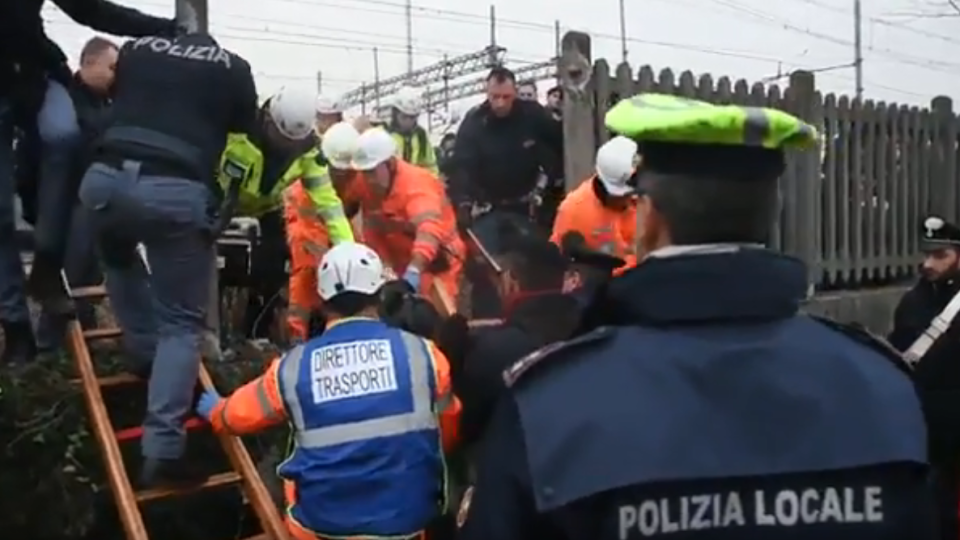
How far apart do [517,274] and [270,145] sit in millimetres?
2293

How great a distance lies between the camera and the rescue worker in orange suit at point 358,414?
4.16 m

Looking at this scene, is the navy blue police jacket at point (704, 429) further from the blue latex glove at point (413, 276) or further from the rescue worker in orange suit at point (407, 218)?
the rescue worker in orange suit at point (407, 218)

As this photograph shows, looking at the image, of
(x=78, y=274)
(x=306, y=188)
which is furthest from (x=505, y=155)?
(x=78, y=274)

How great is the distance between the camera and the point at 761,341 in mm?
1857

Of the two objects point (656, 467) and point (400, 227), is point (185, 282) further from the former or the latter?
point (656, 467)

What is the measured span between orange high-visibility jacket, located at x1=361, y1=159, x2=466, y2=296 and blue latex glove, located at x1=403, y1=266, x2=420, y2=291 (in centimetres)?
10

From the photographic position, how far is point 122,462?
16.8 feet

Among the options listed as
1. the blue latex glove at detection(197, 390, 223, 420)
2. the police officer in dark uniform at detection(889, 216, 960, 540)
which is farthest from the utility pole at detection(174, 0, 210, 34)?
the police officer in dark uniform at detection(889, 216, 960, 540)

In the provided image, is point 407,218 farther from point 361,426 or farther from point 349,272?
point 361,426

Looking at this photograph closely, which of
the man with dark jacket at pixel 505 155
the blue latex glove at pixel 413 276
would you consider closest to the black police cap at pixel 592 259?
the blue latex glove at pixel 413 276

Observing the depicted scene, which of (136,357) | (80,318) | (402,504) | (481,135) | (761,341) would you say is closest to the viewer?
(761,341)

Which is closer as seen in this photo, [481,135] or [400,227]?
[400,227]

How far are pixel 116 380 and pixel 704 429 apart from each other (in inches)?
160

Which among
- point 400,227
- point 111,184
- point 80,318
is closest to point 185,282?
point 111,184
